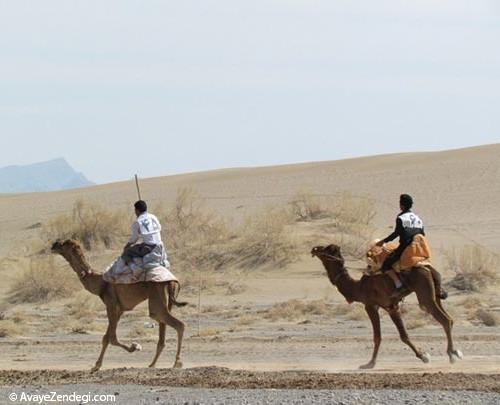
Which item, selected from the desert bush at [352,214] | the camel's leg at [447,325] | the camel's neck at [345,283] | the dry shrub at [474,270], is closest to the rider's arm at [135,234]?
the camel's neck at [345,283]

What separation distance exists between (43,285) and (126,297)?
13926 millimetres

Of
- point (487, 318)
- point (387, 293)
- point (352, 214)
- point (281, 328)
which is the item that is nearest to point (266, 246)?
point (352, 214)

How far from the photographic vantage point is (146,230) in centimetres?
1819

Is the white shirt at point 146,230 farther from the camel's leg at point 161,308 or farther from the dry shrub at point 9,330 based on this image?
the dry shrub at point 9,330

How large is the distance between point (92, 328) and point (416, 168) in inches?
1544

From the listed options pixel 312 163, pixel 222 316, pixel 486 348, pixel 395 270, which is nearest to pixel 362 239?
pixel 222 316

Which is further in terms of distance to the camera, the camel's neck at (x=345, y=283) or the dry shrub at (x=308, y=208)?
the dry shrub at (x=308, y=208)

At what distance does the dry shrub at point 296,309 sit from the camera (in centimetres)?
2695

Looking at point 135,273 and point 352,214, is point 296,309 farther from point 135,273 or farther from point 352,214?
point 352,214

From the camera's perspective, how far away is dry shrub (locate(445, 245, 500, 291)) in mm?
30906

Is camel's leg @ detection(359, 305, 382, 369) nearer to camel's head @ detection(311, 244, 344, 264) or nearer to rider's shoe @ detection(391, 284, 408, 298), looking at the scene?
rider's shoe @ detection(391, 284, 408, 298)

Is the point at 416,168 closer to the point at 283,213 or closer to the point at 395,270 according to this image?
the point at 283,213

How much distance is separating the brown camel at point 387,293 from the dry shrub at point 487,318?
6.68 m

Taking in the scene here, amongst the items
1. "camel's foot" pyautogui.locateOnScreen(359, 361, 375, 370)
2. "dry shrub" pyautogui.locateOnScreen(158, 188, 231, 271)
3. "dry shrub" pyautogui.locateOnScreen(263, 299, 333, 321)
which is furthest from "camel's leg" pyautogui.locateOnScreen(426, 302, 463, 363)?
"dry shrub" pyautogui.locateOnScreen(158, 188, 231, 271)
